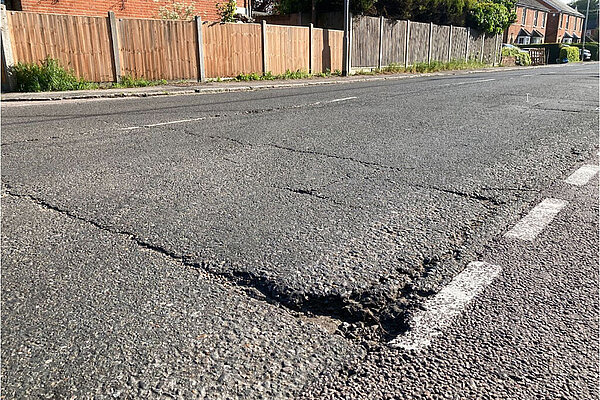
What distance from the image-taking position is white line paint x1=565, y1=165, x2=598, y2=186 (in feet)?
13.8

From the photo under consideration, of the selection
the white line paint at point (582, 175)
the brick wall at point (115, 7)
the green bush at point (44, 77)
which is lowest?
the white line paint at point (582, 175)

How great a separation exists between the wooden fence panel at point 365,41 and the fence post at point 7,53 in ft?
47.0

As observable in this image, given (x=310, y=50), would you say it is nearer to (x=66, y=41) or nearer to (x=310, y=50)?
(x=310, y=50)

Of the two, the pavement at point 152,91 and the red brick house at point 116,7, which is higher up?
the red brick house at point 116,7

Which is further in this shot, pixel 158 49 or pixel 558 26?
pixel 558 26

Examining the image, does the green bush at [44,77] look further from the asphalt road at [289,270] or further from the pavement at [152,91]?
the asphalt road at [289,270]

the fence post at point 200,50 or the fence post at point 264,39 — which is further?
the fence post at point 264,39

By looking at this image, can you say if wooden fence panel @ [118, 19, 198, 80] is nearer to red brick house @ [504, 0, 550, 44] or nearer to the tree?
the tree

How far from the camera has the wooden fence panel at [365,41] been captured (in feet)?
73.3

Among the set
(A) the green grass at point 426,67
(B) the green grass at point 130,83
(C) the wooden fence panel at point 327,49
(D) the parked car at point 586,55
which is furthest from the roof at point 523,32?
(B) the green grass at point 130,83

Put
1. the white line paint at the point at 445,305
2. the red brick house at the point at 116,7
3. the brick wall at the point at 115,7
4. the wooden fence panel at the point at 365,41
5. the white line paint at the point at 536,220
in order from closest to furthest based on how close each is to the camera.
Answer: the white line paint at the point at 445,305
the white line paint at the point at 536,220
the red brick house at the point at 116,7
the brick wall at the point at 115,7
the wooden fence panel at the point at 365,41

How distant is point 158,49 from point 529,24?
5861 cm

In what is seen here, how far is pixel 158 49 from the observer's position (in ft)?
48.6

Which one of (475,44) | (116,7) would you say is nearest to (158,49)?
(116,7)
